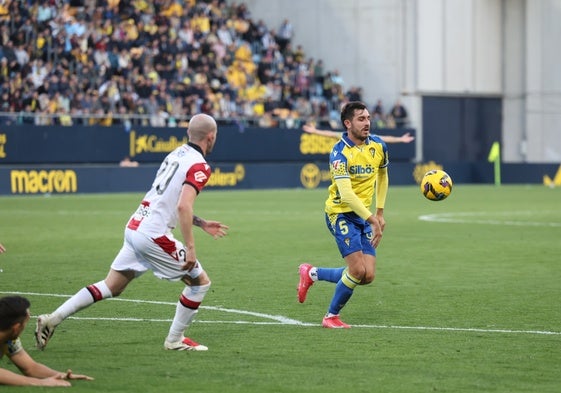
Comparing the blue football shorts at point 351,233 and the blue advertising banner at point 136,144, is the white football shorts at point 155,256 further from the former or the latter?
the blue advertising banner at point 136,144

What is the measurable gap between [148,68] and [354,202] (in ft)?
101

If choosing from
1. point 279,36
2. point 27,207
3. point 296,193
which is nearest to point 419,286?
point 27,207

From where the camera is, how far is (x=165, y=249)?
30.7 feet

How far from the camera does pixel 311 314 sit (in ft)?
39.7

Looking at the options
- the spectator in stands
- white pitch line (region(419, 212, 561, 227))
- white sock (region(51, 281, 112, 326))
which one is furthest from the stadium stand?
white sock (region(51, 281, 112, 326))

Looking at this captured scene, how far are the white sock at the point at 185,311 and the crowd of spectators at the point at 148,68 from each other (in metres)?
27.8

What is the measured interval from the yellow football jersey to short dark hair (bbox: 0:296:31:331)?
13.1 feet

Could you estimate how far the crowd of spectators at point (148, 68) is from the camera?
37500 mm

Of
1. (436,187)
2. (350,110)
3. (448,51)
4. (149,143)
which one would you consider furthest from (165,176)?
(448,51)

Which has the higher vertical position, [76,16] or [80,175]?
[76,16]

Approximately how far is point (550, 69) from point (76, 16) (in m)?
24.7

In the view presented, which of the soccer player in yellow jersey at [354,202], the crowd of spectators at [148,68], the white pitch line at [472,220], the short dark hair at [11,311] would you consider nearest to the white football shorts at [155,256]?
the short dark hair at [11,311]

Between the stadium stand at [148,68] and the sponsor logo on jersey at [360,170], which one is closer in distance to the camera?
the sponsor logo on jersey at [360,170]

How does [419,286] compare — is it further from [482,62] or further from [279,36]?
[482,62]
